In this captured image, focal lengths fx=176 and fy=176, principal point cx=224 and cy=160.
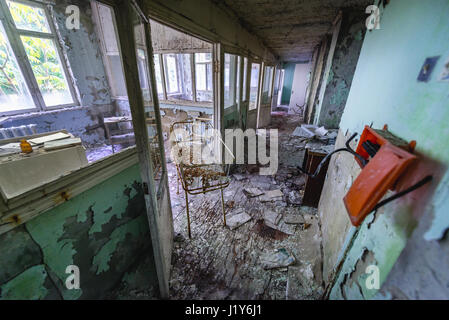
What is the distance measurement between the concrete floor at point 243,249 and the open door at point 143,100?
0.36m

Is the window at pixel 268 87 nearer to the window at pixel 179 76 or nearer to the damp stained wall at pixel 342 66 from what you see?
the window at pixel 179 76

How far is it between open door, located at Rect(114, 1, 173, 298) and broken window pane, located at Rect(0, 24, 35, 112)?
10.4 ft

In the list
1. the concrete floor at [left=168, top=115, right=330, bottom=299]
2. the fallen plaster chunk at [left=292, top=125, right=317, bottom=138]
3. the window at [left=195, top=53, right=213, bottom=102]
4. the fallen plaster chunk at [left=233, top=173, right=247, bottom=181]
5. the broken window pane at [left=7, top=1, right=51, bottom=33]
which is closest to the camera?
the concrete floor at [left=168, top=115, right=330, bottom=299]

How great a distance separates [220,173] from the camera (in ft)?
6.87

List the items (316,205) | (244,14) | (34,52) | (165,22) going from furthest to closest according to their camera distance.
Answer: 1. (34,52)
2. (244,14)
3. (316,205)
4. (165,22)

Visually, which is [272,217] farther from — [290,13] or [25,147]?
[290,13]

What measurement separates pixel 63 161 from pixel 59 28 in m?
3.92

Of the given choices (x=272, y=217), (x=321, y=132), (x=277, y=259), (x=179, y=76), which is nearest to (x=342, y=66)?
(x=321, y=132)

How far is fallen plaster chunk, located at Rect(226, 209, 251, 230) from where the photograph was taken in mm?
2332

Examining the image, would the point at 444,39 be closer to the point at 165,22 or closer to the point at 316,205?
the point at 165,22

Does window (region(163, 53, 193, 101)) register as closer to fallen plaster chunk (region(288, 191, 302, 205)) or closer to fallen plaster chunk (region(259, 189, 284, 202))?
fallen plaster chunk (region(259, 189, 284, 202))

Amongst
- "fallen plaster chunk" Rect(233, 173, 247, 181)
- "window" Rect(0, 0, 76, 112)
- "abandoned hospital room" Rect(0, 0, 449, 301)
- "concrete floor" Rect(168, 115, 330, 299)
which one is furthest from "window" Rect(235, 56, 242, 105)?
"window" Rect(0, 0, 76, 112)

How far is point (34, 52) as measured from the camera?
316 centimetres
